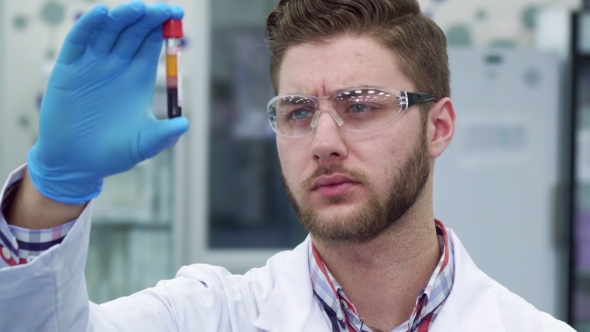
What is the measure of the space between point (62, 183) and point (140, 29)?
11.2 inches

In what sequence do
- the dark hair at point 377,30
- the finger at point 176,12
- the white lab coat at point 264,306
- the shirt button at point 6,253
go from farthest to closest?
the dark hair at point 377,30 → the white lab coat at point 264,306 → the finger at point 176,12 → the shirt button at point 6,253

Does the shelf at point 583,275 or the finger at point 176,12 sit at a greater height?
the finger at point 176,12

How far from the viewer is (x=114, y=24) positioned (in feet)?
3.60

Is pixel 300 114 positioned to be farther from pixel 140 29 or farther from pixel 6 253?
pixel 6 253

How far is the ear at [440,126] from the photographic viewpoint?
160 centimetres

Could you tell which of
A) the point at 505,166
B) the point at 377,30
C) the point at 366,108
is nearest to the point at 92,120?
the point at 366,108

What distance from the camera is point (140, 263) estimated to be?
13.3 ft

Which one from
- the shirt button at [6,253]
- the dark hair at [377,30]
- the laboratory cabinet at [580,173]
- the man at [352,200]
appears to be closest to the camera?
the shirt button at [6,253]

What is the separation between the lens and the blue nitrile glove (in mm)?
1095

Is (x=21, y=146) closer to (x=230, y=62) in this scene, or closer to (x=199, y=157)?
(x=199, y=157)

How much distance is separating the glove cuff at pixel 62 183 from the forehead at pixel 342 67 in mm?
545

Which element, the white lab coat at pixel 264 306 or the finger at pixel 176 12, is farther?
the white lab coat at pixel 264 306

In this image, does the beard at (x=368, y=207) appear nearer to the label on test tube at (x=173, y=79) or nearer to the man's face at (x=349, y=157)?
the man's face at (x=349, y=157)

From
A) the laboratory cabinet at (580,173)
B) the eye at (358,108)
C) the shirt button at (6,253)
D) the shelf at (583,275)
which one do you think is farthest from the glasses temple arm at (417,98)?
the shelf at (583,275)
